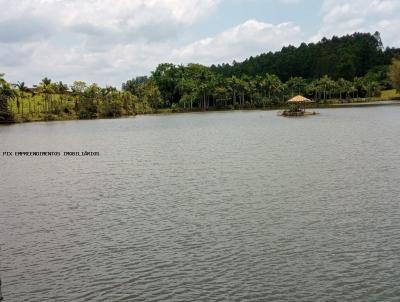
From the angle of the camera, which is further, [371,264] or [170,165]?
[170,165]

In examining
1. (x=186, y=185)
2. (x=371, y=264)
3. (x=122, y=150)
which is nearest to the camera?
Result: (x=371, y=264)

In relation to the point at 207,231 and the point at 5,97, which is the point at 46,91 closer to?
the point at 5,97

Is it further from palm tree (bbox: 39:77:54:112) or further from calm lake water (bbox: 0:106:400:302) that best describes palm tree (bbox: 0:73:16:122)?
calm lake water (bbox: 0:106:400:302)

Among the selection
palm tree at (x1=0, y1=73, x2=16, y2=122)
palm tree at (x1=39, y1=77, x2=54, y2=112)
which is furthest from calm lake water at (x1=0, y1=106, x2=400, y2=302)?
palm tree at (x1=39, y1=77, x2=54, y2=112)

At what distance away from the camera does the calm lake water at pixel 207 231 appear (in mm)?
15781

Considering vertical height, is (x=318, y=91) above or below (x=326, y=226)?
above

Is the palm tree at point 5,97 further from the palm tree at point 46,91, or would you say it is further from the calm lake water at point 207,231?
the calm lake water at point 207,231

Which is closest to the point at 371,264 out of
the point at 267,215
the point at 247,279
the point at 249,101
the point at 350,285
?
the point at 350,285

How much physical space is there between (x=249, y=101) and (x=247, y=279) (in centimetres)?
18463

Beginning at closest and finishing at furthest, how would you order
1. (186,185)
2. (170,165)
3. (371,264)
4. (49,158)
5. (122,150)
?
(371,264) < (186,185) < (170,165) < (49,158) < (122,150)

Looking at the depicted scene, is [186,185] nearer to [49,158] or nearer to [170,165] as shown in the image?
[170,165]

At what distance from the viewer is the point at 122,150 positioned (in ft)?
190

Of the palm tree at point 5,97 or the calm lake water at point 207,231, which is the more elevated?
the palm tree at point 5,97

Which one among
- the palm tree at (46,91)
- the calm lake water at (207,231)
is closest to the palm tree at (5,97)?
the palm tree at (46,91)
